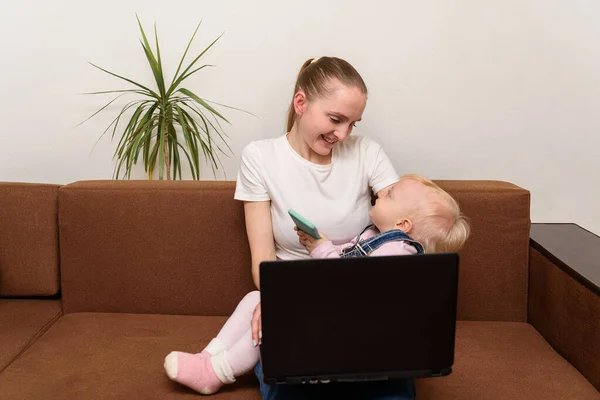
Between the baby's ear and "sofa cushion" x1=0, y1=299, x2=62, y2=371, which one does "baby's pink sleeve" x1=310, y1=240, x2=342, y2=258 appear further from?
"sofa cushion" x1=0, y1=299, x2=62, y2=371

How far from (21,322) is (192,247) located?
603mm

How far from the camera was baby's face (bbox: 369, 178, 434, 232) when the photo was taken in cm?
168

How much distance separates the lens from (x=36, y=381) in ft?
5.48

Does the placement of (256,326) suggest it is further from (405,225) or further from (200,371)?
(405,225)

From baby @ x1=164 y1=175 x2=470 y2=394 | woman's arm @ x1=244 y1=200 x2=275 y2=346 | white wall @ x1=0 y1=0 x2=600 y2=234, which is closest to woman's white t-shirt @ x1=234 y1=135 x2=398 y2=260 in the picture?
woman's arm @ x1=244 y1=200 x2=275 y2=346

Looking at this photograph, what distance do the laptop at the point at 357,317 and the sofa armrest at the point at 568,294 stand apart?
1.96 feet

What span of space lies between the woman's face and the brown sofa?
40 centimetres

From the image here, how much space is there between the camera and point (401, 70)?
7.77 feet

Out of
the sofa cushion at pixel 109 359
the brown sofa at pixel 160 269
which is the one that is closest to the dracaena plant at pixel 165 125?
the brown sofa at pixel 160 269

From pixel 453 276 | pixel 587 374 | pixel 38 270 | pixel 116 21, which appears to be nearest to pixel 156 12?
pixel 116 21

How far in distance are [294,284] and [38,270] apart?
1269 mm

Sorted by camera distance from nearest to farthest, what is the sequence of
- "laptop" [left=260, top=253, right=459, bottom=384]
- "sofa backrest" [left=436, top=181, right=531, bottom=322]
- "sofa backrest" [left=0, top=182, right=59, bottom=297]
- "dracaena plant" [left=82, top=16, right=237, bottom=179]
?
"laptop" [left=260, top=253, right=459, bottom=384] → "sofa backrest" [left=436, top=181, right=531, bottom=322] → "sofa backrest" [left=0, top=182, right=59, bottom=297] → "dracaena plant" [left=82, top=16, right=237, bottom=179]

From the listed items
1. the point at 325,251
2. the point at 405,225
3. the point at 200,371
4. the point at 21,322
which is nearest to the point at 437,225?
the point at 405,225

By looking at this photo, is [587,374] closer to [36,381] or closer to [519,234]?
[519,234]
